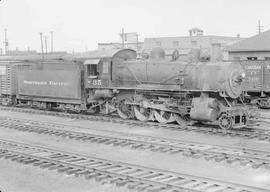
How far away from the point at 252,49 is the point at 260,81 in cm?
1115

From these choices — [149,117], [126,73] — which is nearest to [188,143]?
[149,117]

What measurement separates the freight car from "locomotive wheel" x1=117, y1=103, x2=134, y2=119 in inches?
347

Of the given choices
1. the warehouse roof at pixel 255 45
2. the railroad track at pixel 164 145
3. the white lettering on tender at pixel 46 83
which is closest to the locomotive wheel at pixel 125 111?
the railroad track at pixel 164 145

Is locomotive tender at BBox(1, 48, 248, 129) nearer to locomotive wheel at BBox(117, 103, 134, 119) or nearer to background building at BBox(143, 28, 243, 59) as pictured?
locomotive wheel at BBox(117, 103, 134, 119)

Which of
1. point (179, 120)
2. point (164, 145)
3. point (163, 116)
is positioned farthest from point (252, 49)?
point (164, 145)

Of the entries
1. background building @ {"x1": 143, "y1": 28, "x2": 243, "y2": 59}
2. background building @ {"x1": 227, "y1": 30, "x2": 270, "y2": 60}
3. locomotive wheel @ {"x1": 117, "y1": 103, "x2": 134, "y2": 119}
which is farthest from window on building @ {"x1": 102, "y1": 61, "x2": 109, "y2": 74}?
background building @ {"x1": 143, "y1": 28, "x2": 243, "y2": 59}

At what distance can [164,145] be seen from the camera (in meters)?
12.1

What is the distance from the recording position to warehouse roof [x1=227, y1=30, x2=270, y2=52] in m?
34.1

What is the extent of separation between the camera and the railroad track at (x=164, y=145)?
34.2 feet

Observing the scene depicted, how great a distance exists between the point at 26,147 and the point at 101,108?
759cm

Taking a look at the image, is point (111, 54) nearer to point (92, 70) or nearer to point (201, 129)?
point (92, 70)

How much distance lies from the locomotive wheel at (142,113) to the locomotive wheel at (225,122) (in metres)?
3.20

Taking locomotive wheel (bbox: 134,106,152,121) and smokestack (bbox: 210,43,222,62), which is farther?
locomotive wheel (bbox: 134,106,152,121)

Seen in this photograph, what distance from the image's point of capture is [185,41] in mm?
78250
